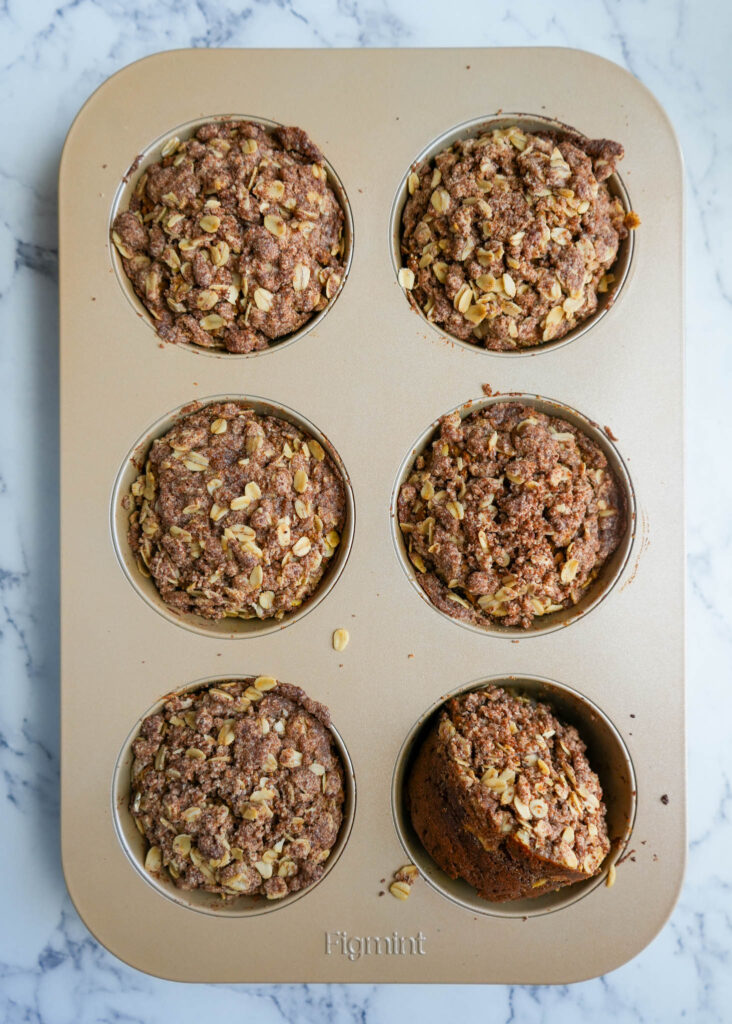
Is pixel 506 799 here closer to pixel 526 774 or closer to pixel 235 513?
pixel 526 774

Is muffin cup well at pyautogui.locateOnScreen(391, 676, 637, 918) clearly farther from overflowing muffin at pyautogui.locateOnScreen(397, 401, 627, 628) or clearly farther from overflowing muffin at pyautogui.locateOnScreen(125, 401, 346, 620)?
overflowing muffin at pyautogui.locateOnScreen(125, 401, 346, 620)

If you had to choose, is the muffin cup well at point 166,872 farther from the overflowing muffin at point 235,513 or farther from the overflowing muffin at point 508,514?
the overflowing muffin at point 508,514

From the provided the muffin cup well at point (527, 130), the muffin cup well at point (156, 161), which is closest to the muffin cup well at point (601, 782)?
the muffin cup well at point (527, 130)

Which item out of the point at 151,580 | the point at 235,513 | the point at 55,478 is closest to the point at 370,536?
the point at 235,513

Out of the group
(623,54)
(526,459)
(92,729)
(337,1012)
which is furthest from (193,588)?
(623,54)

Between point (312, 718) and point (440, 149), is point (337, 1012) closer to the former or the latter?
point (312, 718)

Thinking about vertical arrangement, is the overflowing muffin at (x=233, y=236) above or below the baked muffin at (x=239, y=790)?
above
